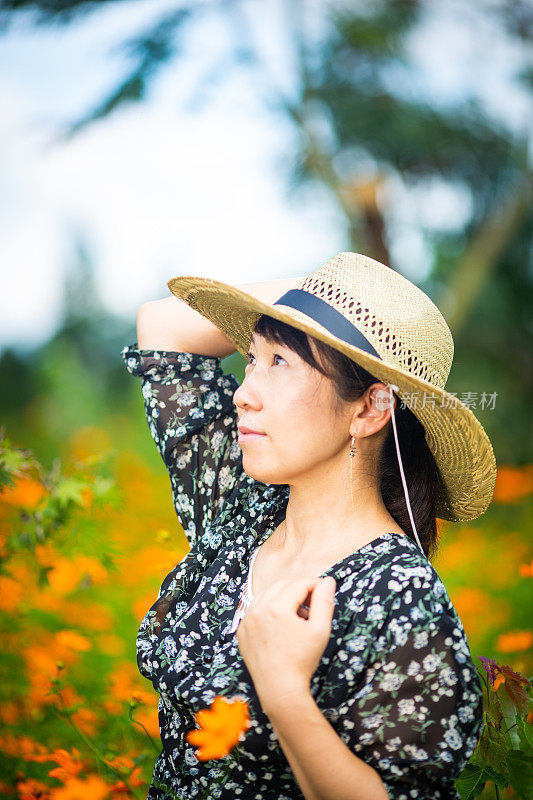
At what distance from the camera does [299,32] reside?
4152 millimetres

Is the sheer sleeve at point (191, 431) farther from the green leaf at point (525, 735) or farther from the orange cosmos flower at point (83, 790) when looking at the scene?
the green leaf at point (525, 735)

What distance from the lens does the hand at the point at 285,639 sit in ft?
3.92

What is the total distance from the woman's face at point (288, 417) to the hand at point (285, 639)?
0.32 meters

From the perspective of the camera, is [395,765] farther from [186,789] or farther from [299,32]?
[299,32]

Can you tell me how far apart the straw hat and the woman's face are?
0.11m

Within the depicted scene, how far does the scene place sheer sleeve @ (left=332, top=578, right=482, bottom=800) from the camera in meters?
1.25

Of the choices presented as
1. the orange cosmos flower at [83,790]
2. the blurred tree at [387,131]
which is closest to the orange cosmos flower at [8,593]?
the orange cosmos flower at [83,790]

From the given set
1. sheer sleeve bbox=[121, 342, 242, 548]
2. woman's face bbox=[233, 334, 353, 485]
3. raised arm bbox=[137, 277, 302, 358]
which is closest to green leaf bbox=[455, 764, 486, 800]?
woman's face bbox=[233, 334, 353, 485]

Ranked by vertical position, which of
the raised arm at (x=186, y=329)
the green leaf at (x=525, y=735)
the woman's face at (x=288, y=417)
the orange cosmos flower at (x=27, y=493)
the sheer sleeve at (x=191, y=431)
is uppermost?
the orange cosmos flower at (x=27, y=493)

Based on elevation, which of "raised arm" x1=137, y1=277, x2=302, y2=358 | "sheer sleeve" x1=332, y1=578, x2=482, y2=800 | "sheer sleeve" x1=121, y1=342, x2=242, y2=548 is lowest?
"sheer sleeve" x1=332, y1=578, x2=482, y2=800

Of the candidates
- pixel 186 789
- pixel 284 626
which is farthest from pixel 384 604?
pixel 186 789

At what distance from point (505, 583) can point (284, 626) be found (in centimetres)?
267

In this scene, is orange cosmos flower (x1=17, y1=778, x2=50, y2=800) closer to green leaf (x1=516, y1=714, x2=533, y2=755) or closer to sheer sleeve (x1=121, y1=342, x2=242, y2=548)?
sheer sleeve (x1=121, y1=342, x2=242, y2=548)

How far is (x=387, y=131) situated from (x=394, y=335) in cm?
316
